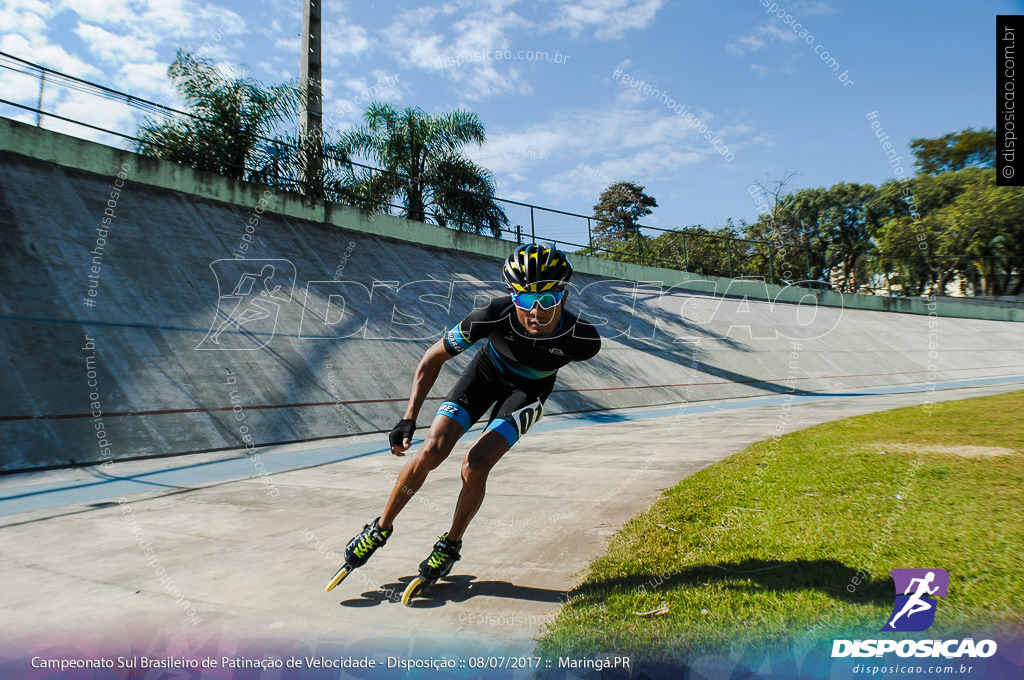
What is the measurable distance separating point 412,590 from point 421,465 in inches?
25.1

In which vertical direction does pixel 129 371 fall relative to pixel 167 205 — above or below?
below

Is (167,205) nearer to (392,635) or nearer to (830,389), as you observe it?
(392,635)

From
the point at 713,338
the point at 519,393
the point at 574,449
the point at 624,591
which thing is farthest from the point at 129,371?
the point at 713,338

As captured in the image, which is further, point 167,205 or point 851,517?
point 167,205

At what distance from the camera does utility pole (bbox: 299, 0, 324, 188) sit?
14656 mm

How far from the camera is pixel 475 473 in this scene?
10.0 ft

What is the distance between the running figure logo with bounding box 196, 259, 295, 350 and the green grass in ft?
24.2

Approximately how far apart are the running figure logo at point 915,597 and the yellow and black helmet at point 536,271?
2122 millimetres

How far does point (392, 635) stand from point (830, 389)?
58.9ft

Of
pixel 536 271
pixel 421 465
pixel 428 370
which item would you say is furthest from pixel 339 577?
pixel 536 271

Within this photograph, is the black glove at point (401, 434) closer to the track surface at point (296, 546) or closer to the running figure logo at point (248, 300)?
the track surface at point (296, 546)

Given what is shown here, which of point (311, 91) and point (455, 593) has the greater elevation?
point (311, 91)

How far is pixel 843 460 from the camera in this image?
547 centimetres

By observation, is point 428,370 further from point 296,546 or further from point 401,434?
point 296,546
